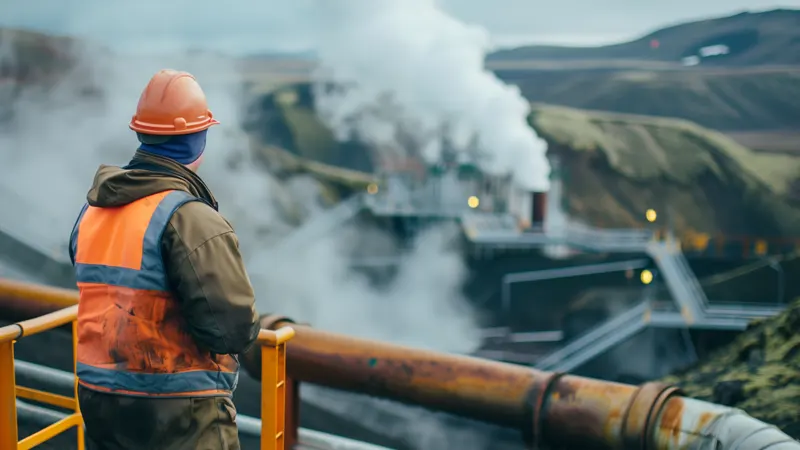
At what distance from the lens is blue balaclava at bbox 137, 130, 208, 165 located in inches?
48.8

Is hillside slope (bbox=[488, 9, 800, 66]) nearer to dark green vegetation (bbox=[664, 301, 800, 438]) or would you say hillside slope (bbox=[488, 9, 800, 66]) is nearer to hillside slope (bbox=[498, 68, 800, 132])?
hillside slope (bbox=[498, 68, 800, 132])

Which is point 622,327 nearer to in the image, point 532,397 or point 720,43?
point 720,43

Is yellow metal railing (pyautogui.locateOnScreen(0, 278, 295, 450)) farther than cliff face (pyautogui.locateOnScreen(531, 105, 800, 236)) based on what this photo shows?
No

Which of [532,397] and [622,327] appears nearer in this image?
[532,397]

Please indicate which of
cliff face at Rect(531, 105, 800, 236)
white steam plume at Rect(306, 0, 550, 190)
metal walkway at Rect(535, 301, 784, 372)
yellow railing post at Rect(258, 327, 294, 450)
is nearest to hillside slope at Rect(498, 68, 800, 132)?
cliff face at Rect(531, 105, 800, 236)

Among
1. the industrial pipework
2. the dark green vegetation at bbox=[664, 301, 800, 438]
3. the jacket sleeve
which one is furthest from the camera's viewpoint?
the dark green vegetation at bbox=[664, 301, 800, 438]

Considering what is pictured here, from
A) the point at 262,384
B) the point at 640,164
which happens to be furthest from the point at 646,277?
the point at 262,384

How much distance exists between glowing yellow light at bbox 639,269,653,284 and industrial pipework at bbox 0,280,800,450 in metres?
8.03

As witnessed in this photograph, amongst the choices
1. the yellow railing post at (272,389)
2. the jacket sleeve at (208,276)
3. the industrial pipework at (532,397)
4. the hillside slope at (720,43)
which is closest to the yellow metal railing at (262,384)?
the yellow railing post at (272,389)

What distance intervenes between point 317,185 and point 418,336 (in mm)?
2729

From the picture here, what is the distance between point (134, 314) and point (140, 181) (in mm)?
224

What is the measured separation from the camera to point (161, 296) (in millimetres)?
1169

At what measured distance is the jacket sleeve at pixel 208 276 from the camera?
1134 mm

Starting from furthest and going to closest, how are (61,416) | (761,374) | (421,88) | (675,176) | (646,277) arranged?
(421,88), (646,277), (675,176), (761,374), (61,416)
